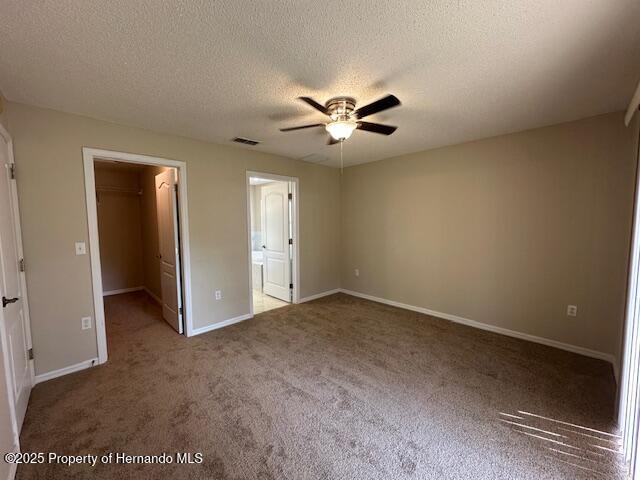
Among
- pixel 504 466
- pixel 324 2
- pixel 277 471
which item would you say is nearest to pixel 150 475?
pixel 277 471

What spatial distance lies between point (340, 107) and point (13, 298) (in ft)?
9.28

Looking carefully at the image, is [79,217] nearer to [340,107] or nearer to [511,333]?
[340,107]

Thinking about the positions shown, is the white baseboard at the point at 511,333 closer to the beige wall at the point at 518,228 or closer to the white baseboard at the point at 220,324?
the beige wall at the point at 518,228

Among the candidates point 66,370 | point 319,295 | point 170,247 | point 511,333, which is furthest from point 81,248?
point 511,333

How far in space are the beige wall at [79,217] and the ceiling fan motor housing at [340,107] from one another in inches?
77.0

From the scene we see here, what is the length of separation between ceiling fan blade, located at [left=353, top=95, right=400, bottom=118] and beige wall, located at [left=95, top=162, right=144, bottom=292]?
5140mm

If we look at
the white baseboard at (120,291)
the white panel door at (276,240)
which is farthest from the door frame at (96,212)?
the white baseboard at (120,291)

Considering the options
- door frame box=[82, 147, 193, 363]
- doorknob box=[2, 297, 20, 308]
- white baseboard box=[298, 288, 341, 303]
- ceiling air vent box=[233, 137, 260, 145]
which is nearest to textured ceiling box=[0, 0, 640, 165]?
door frame box=[82, 147, 193, 363]

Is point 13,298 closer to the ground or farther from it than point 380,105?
closer to the ground

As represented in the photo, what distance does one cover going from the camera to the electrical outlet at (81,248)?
2674 mm

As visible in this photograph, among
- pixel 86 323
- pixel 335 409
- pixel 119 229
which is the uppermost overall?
pixel 119 229

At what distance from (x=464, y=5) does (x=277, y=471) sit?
2.69 metres

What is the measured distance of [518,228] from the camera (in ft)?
10.9

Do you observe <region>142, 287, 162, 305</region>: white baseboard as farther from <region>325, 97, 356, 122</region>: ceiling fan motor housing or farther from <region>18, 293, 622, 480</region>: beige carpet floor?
<region>325, 97, 356, 122</region>: ceiling fan motor housing
